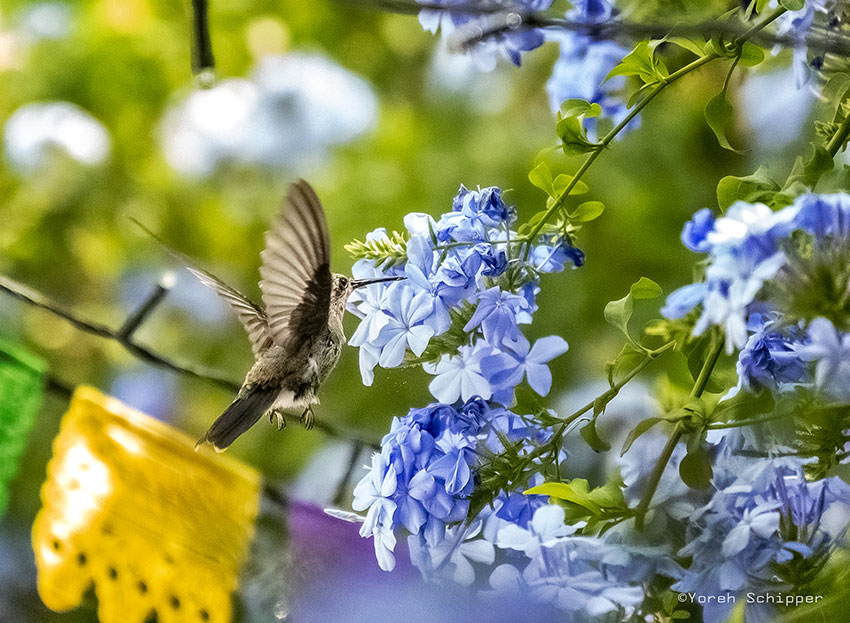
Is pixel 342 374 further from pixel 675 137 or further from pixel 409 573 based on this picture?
pixel 675 137

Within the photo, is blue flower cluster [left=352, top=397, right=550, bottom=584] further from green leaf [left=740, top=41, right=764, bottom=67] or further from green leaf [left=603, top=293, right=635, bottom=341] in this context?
green leaf [left=740, top=41, right=764, bottom=67]

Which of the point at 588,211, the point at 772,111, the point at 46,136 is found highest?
the point at 772,111

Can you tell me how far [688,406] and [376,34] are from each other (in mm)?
1240

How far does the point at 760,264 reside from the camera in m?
0.27

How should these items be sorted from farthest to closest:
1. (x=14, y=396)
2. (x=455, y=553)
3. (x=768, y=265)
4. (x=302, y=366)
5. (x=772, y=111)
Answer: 1. (x=772, y=111)
2. (x=14, y=396)
3. (x=302, y=366)
4. (x=455, y=553)
5. (x=768, y=265)

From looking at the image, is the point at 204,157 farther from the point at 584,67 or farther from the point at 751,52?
the point at 751,52

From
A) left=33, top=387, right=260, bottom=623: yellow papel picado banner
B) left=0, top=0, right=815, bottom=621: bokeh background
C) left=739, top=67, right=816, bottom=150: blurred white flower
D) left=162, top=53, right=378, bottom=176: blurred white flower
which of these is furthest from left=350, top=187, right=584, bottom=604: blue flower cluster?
left=162, top=53, right=378, bottom=176: blurred white flower

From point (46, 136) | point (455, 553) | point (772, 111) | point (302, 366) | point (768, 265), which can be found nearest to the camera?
point (768, 265)

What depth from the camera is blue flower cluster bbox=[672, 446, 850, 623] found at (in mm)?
330

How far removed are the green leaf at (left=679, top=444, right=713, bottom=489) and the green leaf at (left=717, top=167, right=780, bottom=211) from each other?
0.09 metres

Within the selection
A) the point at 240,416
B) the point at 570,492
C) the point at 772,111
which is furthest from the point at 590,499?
the point at 772,111

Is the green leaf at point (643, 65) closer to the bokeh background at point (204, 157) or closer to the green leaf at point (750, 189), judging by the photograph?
the green leaf at point (750, 189)

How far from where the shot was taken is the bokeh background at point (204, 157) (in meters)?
1.25

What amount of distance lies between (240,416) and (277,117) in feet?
3.13
